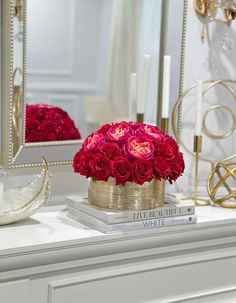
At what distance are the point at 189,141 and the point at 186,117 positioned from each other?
0.06 metres

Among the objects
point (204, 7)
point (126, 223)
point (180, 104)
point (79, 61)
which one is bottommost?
point (126, 223)

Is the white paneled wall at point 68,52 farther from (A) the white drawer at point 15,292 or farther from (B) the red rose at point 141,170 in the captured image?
(A) the white drawer at point 15,292

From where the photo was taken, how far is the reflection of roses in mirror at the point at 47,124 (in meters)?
1.43

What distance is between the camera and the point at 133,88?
4.99 feet

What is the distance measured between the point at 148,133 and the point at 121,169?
0.35 ft

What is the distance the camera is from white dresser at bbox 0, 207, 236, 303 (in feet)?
3.88

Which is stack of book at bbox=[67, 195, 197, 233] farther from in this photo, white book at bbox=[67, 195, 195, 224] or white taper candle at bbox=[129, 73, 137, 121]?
white taper candle at bbox=[129, 73, 137, 121]

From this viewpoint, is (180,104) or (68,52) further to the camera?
(180,104)

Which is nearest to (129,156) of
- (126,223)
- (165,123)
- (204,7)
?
(126,223)

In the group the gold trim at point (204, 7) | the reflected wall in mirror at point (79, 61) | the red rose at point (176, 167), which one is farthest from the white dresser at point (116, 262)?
the gold trim at point (204, 7)

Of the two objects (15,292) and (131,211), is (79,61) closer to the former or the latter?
(131,211)

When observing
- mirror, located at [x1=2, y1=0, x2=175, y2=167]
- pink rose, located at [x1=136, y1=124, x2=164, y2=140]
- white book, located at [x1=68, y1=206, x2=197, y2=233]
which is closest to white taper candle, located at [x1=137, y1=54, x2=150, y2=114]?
mirror, located at [x1=2, y1=0, x2=175, y2=167]

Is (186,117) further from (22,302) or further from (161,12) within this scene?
(22,302)

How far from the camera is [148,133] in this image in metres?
1.30
